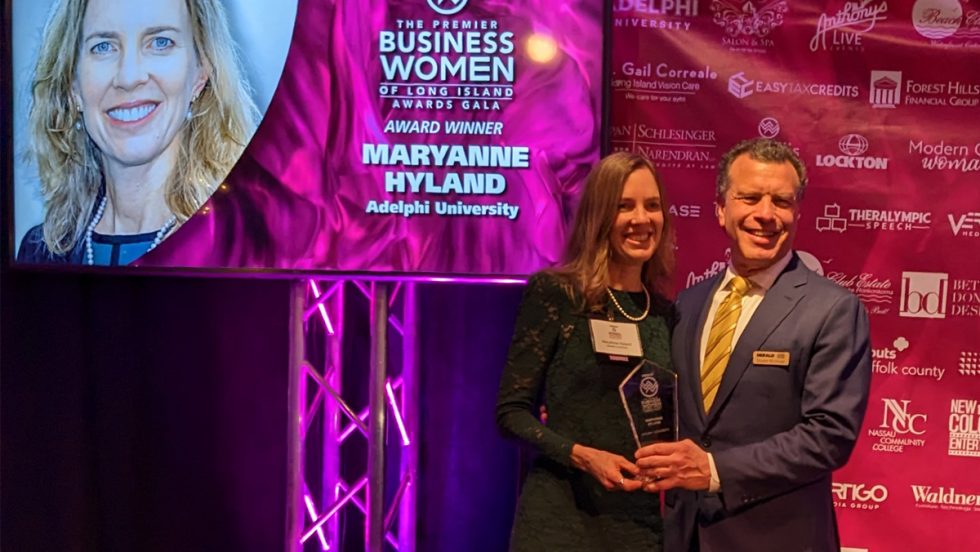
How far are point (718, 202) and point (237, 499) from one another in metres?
2.42

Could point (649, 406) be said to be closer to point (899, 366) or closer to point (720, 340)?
point (720, 340)

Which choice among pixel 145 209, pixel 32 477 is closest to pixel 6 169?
pixel 145 209

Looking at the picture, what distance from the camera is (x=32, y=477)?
3688 millimetres

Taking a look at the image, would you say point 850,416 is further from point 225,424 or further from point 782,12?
point 225,424

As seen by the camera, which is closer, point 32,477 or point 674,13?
point 674,13

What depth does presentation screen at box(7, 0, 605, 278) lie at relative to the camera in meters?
3.11

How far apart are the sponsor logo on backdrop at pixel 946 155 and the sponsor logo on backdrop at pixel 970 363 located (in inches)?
25.6

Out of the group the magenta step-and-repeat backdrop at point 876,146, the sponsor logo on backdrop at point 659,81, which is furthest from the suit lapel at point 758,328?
the sponsor logo on backdrop at point 659,81

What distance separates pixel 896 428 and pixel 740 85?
1350 mm

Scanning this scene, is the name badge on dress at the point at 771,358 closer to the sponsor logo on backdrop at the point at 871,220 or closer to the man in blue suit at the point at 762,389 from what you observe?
the man in blue suit at the point at 762,389

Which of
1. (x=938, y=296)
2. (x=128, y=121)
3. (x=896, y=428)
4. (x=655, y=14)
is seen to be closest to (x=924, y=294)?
(x=938, y=296)

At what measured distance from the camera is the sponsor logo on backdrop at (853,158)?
A: 10.9 feet

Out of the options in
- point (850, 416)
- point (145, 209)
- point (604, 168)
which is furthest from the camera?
point (145, 209)

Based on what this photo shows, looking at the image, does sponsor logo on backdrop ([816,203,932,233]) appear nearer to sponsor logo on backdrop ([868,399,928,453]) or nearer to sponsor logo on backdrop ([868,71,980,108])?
sponsor logo on backdrop ([868,71,980,108])
